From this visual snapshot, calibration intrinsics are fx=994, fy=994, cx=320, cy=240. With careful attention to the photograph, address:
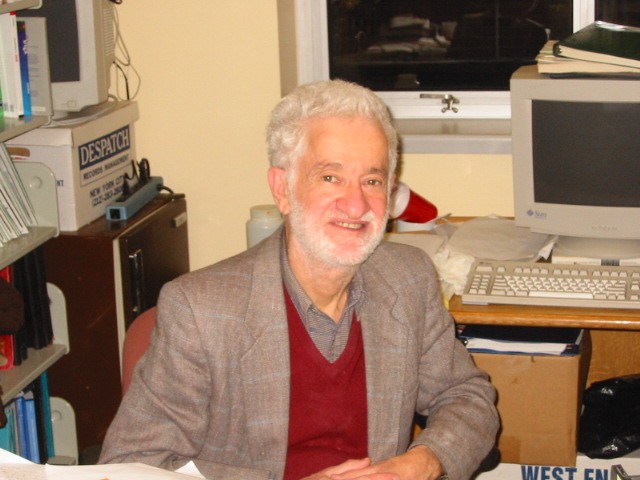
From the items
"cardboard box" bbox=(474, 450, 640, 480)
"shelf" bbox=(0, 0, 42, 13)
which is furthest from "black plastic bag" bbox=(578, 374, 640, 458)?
"shelf" bbox=(0, 0, 42, 13)

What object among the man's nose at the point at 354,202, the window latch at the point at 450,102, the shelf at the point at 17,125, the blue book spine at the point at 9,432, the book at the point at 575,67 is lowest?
the blue book spine at the point at 9,432

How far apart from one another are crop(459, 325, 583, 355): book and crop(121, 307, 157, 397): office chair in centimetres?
86

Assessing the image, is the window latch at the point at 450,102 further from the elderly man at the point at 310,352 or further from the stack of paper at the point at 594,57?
the elderly man at the point at 310,352

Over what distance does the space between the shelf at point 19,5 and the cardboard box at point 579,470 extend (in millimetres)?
1695

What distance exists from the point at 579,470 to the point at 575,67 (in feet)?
3.43

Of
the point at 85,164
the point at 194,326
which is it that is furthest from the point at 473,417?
the point at 85,164

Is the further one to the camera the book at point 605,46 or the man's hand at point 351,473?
the book at point 605,46

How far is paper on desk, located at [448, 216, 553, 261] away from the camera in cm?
253

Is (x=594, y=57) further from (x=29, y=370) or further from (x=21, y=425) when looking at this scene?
(x=21, y=425)

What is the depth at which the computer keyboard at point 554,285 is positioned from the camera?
2.24m

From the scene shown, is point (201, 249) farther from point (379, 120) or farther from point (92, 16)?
point (379, 120)

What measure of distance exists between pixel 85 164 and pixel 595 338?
155cm

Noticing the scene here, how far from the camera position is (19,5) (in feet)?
8.10

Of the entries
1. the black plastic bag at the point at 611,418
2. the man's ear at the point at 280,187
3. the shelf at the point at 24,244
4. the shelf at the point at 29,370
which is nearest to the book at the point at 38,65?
the shelf at the point at 24,244
